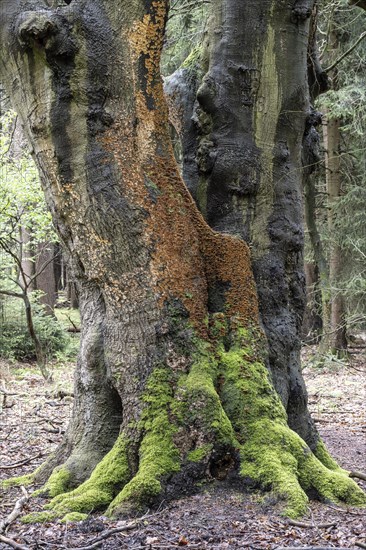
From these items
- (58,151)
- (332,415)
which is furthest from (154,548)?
(332,415)

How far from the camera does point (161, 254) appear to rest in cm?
431

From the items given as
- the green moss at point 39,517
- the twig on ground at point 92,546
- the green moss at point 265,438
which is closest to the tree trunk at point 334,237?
the green moss at point 265,438

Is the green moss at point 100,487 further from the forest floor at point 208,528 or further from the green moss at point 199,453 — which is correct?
the green moss at point 199,453

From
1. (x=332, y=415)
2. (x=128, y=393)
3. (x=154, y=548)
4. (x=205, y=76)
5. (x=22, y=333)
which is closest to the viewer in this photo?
(x=154, y=548)

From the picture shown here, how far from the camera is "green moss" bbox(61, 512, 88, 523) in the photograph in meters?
3.74

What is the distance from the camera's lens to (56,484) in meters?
4.36

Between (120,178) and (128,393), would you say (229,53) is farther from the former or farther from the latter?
(128,393)

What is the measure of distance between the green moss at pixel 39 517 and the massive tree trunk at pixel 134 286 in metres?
0.12

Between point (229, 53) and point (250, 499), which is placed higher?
point (229, 53)

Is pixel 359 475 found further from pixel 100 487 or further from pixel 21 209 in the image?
pixel 21 209

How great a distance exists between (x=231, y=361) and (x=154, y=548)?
1.51m

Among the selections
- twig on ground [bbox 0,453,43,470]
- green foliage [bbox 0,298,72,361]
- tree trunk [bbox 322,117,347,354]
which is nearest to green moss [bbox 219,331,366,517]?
twig on ground [bbox 0,453,43,470]

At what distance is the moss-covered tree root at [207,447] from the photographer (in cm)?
388

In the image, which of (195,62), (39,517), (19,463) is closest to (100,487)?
(39,517)
